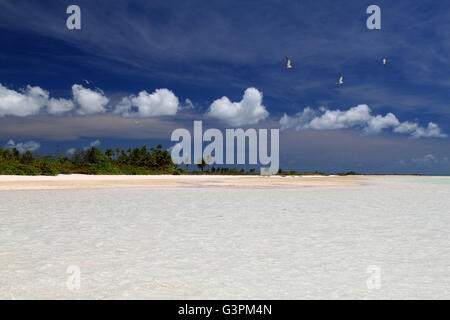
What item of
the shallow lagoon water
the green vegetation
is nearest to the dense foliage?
the green vegetation

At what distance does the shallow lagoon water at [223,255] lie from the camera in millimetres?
4199

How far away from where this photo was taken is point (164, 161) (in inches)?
2482

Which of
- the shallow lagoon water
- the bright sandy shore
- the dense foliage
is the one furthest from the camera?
the dense foliage

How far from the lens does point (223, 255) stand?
572 cm

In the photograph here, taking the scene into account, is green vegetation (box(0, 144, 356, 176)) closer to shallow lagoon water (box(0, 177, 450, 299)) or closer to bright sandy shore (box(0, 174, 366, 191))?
bright sandy shore (box(0, 174, 366, 191))

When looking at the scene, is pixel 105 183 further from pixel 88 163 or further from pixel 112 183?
pixel 88 163

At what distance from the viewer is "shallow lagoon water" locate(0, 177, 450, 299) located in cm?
420

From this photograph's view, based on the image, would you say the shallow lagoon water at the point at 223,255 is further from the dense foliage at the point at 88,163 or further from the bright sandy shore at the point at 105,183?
the dense foliage at the point at 88,163

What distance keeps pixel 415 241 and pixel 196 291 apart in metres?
4.48

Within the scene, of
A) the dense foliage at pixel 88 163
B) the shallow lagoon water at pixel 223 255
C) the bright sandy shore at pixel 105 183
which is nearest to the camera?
the shallow lagoon water at pixel 223 255

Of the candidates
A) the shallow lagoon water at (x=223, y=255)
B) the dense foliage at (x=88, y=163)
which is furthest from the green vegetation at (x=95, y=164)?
the shallow lagoon water at (x=223, y=255)

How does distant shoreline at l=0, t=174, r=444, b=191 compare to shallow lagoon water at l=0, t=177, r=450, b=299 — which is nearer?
shallow lagoon water at l=0, t=177, r=450, b=299
